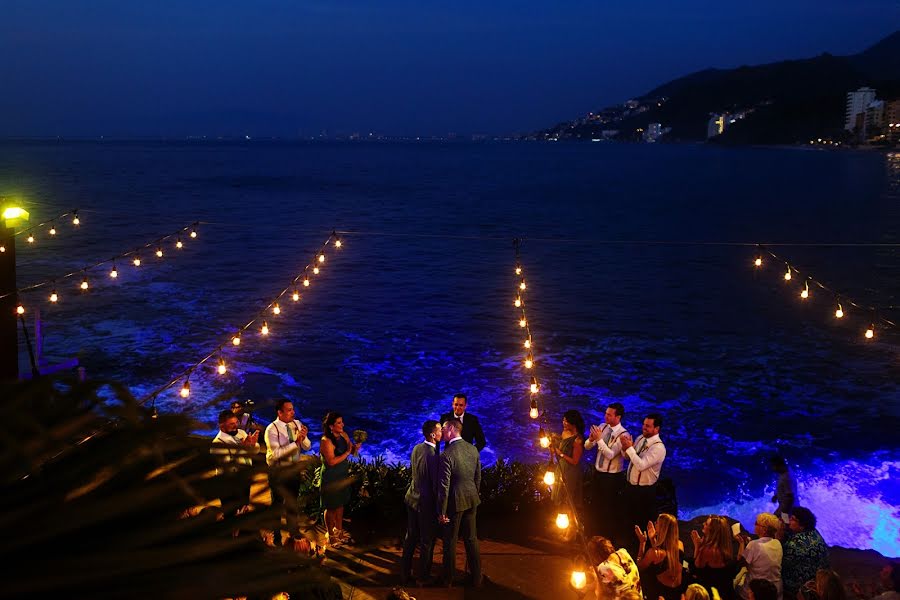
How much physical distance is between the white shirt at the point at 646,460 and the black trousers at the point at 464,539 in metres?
1.64

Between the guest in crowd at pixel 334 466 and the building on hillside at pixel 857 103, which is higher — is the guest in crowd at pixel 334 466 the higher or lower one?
the lower one

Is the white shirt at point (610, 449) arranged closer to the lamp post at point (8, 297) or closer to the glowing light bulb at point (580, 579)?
the glowing light bulb at point (580, 579)

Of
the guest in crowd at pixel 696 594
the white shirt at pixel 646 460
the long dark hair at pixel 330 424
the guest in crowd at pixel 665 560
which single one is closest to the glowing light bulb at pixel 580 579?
the guest in crowd at pixel 665 560

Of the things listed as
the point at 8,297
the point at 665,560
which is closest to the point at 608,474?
the point at 665,560

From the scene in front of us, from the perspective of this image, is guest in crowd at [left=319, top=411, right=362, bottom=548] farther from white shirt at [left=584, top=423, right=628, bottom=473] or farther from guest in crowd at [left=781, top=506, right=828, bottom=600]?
guest in crowd at [left=781, top=506, right=828, bottom=600]

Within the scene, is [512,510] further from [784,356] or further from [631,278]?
[631,278]

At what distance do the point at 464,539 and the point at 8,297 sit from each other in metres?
7.03

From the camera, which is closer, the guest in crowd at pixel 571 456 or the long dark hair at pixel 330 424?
the long dark hair at pixel 330 424

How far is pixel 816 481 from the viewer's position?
14.3 metres

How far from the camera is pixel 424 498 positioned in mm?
6656

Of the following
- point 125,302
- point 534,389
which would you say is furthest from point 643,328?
point 125,302

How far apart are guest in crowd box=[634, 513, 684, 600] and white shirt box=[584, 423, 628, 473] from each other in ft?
3.67

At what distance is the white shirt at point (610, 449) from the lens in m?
7.56

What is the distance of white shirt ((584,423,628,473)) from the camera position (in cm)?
756
